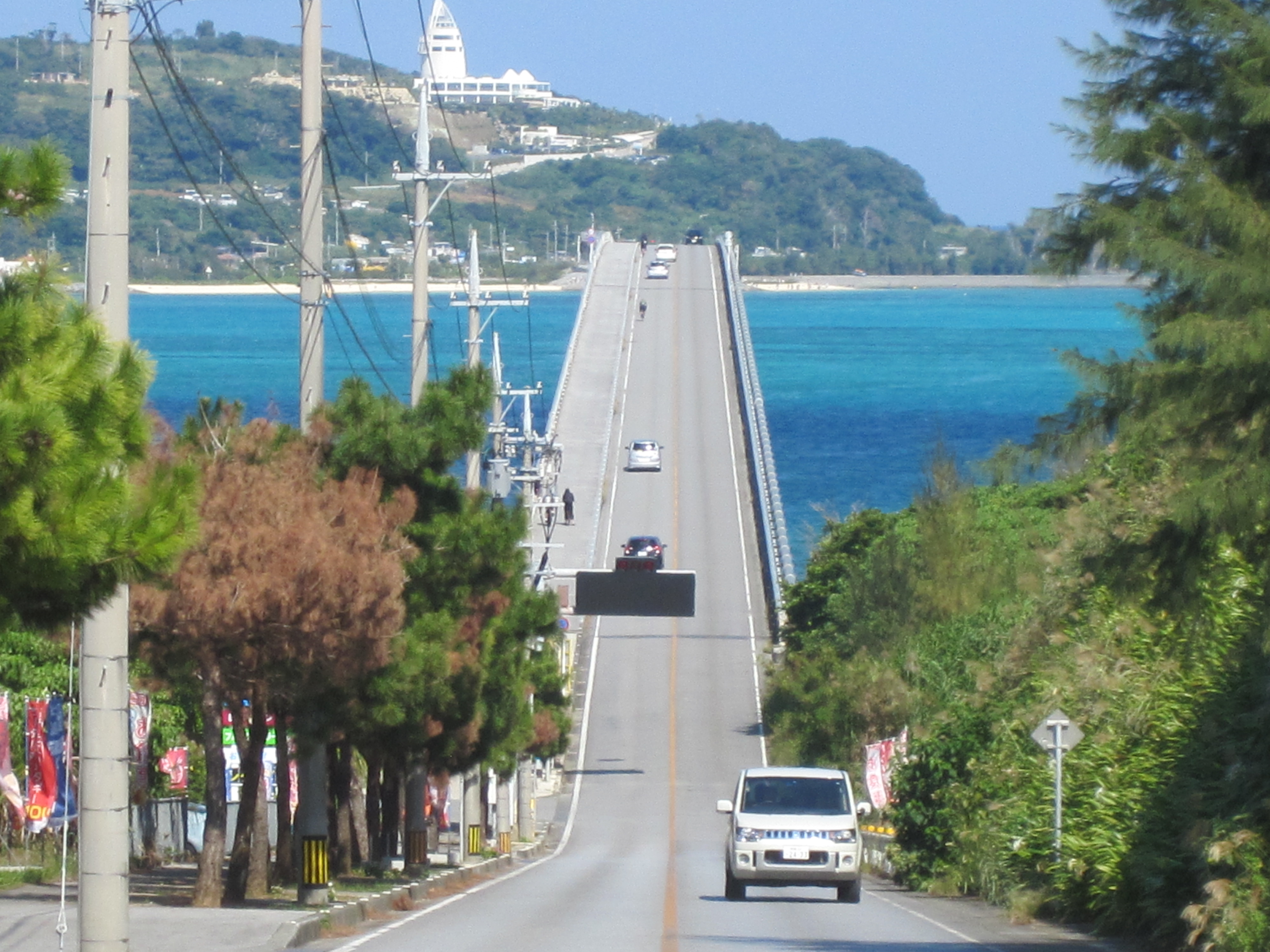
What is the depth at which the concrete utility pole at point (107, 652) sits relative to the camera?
11.5 m

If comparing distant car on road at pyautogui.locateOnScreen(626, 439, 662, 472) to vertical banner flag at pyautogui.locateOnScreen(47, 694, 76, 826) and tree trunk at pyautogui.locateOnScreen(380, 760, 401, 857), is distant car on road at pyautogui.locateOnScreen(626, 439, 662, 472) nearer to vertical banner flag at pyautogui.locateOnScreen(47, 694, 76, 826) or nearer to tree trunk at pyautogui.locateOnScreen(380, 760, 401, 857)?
tree trunk at pyautogui.locateOnScreen(380, 760, 401, 857)

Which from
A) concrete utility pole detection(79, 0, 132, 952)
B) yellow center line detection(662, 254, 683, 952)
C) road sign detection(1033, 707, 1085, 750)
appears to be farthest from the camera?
road sign detection(1033, 707, 1085, 750)

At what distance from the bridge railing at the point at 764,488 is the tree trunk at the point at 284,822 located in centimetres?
4509

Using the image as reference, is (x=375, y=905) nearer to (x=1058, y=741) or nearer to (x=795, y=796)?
(x=795, y=796)

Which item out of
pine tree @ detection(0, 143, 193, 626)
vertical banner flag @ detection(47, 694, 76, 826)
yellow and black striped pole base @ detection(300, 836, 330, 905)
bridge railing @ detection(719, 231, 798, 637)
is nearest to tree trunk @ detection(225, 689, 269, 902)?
yellow and black striped pole base @ detection(300, 836, 330, 905)

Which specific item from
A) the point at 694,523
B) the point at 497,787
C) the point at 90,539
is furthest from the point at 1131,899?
the point at 694,523

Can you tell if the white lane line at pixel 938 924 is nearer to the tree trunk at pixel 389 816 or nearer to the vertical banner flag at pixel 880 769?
the tree trunk at pixel 389 816

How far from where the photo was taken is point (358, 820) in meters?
31.0

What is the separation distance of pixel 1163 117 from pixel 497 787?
32121 mm

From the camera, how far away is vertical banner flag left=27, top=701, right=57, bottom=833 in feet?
70.4

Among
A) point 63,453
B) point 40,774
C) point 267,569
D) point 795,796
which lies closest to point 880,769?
point 795,796

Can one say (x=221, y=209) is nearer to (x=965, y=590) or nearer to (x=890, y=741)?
(x=965, y=590)

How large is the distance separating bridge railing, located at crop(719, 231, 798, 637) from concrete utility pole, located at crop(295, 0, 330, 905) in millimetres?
50036

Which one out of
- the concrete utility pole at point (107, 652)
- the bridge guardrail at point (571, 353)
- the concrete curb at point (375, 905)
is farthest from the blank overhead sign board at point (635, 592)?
the concrete utility pole at point (107, 652)
